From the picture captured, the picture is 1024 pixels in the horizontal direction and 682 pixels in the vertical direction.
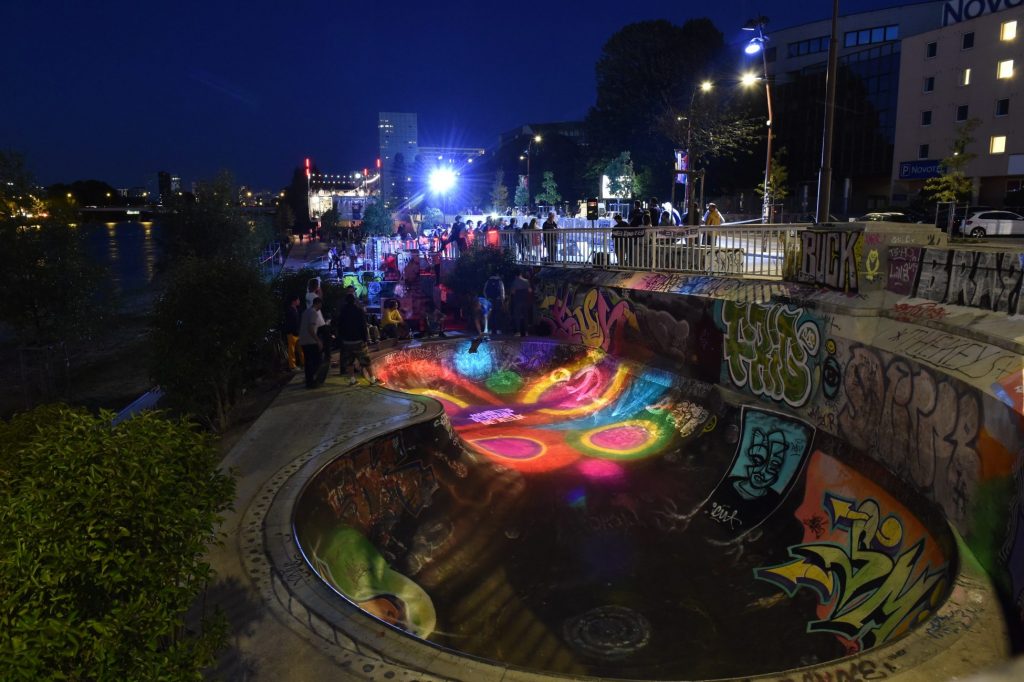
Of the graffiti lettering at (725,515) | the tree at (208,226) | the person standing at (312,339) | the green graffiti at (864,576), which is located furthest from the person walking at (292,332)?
the tree at (208,226)

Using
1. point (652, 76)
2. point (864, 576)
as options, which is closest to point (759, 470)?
point (864, 576)

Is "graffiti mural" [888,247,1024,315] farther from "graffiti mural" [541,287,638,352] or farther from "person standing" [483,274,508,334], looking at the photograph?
"person standing" [483,274,508,334]

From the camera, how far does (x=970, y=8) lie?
44406mm

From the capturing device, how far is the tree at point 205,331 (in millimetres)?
11180

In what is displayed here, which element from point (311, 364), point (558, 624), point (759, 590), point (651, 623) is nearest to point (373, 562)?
point (558, 624)

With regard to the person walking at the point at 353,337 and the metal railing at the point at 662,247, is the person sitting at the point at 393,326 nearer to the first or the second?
the person walking at the point at 353,337

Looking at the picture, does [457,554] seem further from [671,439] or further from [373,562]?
[671,439]

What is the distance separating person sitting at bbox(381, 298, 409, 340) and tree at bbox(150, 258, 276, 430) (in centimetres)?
539

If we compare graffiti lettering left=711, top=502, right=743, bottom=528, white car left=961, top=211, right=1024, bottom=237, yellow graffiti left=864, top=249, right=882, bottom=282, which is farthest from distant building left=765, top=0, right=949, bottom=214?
graffiti lettering left=711, top=502, right=743, bottom=528

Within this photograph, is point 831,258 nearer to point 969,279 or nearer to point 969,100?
point 969,279

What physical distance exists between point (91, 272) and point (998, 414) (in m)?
20.7

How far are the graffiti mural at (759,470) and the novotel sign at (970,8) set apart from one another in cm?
4575

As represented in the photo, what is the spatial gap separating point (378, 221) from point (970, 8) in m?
47.3

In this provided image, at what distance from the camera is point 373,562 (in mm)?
7820
